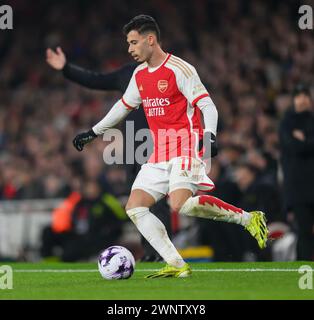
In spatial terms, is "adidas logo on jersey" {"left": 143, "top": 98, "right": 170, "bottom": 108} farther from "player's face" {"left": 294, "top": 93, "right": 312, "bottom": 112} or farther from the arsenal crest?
"player's face" {"left": 294, "top": 93, "right": 312, "bottom": 112}

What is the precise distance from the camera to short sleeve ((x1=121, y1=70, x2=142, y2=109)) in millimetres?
8930

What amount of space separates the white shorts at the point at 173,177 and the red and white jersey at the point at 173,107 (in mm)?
78

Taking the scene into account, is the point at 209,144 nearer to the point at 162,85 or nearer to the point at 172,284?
the point at 162,85

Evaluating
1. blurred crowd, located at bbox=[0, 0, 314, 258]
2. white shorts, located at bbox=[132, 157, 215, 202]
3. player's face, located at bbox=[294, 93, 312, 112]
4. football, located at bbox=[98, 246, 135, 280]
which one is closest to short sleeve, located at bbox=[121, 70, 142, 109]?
white shorts, located at bbox=[132, 157, 215, 202]

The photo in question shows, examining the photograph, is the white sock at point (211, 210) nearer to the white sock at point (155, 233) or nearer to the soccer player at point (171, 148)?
the soccer player at point (171, 148)

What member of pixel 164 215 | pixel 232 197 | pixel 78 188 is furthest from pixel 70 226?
pixel 164 215

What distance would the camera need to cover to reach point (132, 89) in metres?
8.95

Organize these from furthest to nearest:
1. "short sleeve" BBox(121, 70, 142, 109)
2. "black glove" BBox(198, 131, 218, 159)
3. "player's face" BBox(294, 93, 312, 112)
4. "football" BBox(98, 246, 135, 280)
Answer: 1. "player's face" BBox(294, 93, 312, 112)
2. "short sleeve" BBox(121, 70, 142, 109)
3. "football" BBox(98, 246, 135, 280)
4. "black glove" BBox(198, 131, 218, 159)

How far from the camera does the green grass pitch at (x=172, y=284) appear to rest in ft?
24.0

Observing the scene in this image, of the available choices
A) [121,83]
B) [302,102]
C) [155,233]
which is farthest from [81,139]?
[302,102]

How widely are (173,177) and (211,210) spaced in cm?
41

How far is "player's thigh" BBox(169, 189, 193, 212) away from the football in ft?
2.21

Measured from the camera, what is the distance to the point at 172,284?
318 inches

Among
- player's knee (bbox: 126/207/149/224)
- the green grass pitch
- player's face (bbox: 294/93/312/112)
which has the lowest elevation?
the green grass pitch
